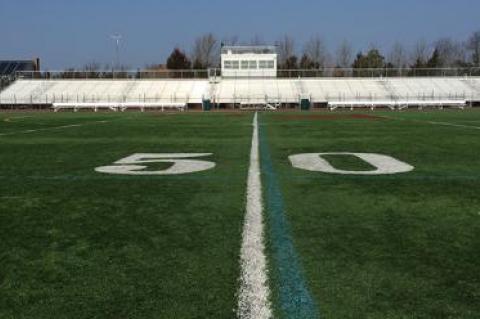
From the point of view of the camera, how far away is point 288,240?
3383 mm

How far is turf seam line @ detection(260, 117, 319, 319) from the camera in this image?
2.35 metres


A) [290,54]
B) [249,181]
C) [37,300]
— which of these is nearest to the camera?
[37,300]

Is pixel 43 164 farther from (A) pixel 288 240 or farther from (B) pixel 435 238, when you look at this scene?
(B) pixel 435 238

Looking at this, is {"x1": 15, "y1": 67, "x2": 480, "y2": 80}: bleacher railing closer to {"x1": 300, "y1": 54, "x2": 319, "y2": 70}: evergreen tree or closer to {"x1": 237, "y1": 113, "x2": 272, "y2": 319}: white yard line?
{"x1": 300, "y1": 54, "x2": 319, "y2": 70}: evergreen tree

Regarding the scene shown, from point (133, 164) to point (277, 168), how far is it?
2.01 meters

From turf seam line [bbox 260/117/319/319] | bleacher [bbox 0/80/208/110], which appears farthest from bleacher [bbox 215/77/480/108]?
turf seam line [bbox 260/117/319/319]

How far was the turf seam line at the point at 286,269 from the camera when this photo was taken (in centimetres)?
235

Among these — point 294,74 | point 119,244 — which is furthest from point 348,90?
point 119,244

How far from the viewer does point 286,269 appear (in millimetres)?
2852

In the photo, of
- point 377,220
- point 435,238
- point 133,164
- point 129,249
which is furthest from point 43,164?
point 435,238

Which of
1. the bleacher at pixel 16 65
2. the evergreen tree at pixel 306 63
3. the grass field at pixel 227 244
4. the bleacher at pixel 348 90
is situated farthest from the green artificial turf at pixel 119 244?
the evergreen tree at pixel 306 63

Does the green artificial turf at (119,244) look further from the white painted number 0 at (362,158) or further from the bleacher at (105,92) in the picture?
the bleacher at (105,92)

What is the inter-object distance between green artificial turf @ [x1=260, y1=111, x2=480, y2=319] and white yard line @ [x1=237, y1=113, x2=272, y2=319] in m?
0.08

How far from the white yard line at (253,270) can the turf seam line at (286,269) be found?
0.23 feet
